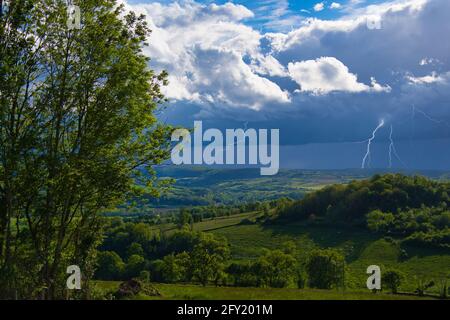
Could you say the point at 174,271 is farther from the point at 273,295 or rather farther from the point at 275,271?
the point at 273,295

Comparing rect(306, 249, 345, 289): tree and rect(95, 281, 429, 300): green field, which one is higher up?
rect(95, 281, 429, 300): green field

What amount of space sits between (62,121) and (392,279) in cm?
13389

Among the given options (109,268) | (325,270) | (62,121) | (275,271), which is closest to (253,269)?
(275,271)

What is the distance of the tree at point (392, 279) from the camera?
458 feet

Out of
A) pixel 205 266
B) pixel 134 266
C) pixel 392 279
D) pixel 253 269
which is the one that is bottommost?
pixel 134 266

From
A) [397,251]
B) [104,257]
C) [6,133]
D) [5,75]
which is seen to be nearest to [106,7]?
[5,75]

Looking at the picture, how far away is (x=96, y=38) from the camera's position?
85.9 ft

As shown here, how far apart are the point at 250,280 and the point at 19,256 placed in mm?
111871

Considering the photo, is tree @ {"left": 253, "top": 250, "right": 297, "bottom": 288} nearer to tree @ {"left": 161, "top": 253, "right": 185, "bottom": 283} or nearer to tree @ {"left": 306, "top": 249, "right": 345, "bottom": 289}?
tree @ {"left": 306, "top": 249, "right": 345, "bottom": 289}

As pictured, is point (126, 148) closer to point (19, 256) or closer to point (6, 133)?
point (6, 133)

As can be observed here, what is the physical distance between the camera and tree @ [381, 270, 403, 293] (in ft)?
458

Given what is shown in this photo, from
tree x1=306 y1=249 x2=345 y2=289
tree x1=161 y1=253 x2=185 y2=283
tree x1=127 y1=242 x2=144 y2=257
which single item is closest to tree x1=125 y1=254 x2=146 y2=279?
tree x1=127 y1=242 x2=144 y2=257

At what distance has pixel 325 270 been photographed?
143375mm

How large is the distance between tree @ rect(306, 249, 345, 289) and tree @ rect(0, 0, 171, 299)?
12344 centimetres
